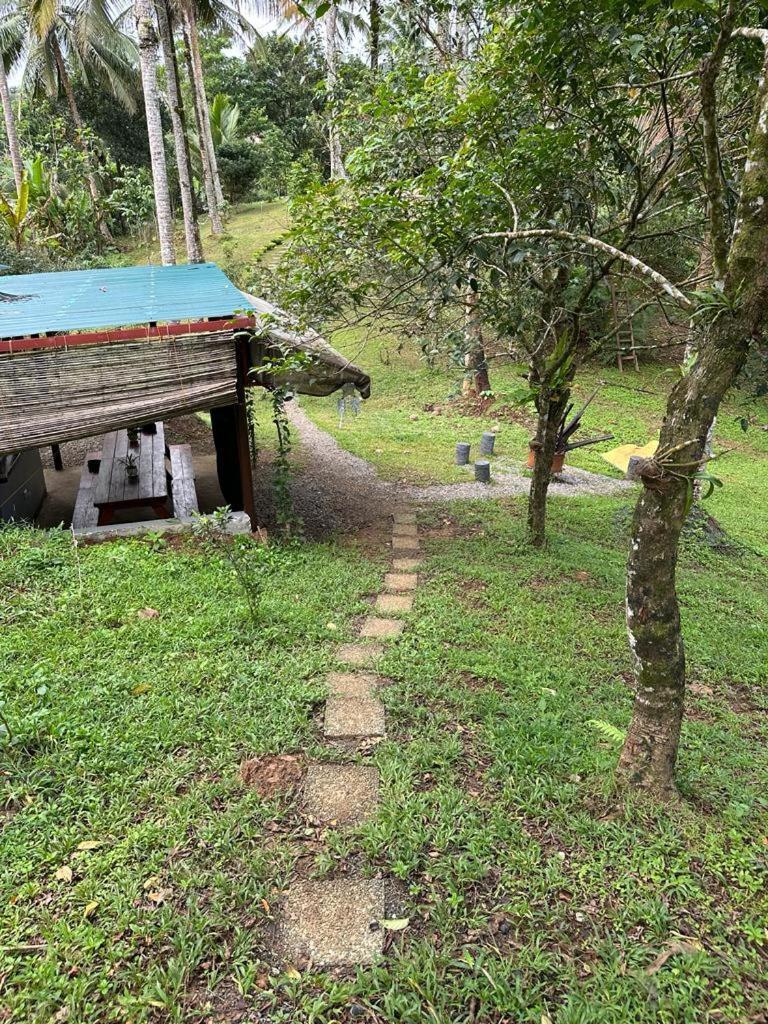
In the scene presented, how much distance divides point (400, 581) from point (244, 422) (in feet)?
7.05

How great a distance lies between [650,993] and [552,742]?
1.31m

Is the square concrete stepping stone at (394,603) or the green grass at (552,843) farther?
the square concrete stepping stone at (394,603)

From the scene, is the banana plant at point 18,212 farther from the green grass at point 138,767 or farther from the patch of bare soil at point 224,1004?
the patch of bare soil at point 224,1004

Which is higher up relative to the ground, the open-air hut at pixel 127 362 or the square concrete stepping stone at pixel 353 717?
the open-air hut at pixel 127 362

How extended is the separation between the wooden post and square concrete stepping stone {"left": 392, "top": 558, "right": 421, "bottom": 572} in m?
1.51

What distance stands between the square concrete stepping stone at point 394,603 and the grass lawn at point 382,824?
0.77ft

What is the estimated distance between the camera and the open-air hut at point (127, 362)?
16.8 ft

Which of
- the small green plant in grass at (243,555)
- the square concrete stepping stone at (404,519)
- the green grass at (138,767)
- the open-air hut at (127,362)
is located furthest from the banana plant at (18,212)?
the small green plant in grass at (243,555)

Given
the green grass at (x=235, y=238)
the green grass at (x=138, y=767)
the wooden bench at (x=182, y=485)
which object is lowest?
the green grass at (x=138, y=767)

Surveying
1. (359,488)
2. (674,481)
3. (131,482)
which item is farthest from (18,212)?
(674,481)

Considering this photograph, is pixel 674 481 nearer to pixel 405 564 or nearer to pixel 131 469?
pixel 405 564

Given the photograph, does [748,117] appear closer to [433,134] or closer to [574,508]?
[433,134]

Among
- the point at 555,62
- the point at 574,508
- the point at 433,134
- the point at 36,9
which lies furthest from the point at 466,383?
the point at 36,9

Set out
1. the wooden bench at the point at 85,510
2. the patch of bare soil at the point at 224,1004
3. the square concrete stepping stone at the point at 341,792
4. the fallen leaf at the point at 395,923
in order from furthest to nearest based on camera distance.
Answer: the wooden bench at the point at 85,510 → the square concrete stepping stone at the point at 341,792 → the fallen leaf at the point at 395,923 → the patch of bare soil at the point at 224,1004
